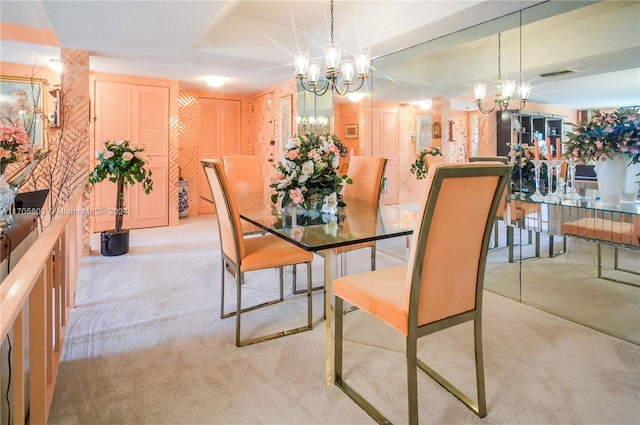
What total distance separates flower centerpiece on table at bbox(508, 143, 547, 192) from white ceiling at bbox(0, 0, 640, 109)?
15.2 inches

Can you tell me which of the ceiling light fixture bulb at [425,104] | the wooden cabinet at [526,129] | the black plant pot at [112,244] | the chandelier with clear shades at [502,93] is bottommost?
the black plant pot at [112,244]

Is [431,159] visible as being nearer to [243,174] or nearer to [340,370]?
[243,174]

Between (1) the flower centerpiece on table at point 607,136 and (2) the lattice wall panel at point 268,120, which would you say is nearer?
(1) the flower centerpiece on table at point 607,136

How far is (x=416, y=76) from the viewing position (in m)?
4.16

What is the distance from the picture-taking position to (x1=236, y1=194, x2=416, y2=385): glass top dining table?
5.82ft

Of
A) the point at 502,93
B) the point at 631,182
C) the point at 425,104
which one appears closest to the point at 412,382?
the point at 631,182

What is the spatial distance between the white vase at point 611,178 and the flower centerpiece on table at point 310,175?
1.63 m

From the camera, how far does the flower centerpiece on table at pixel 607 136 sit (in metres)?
2.27

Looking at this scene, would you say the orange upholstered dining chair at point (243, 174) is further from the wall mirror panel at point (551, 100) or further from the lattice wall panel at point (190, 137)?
the lattice wall panel at point (190, 137)

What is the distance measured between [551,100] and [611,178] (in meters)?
0.82

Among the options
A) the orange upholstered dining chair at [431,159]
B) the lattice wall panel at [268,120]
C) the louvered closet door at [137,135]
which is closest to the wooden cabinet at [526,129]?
the orange upholstered dining chair at [431,159]

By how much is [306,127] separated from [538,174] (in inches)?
134

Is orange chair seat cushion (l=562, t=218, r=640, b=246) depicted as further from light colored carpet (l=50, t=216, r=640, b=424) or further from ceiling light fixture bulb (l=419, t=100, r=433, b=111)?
ceiling light fixture bulb (l=419, t=100, r=433, b=111)

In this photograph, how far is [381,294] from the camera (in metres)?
1.58
